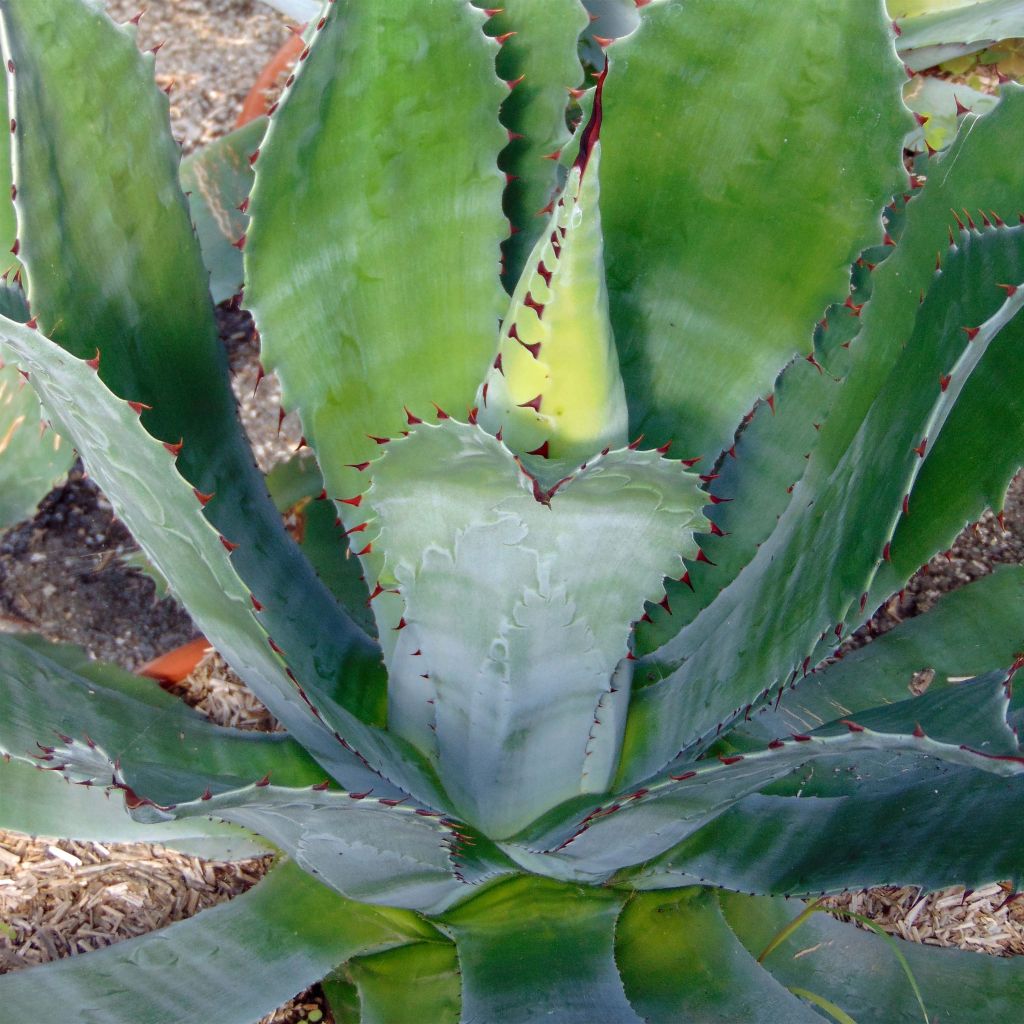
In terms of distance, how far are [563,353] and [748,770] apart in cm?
32

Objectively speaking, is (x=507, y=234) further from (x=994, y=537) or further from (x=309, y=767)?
(x=994, y=537)

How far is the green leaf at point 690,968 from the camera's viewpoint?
949 millimetres

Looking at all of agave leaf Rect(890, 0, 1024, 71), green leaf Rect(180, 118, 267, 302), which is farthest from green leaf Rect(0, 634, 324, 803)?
agave leaf Rect(890, 0, 1024, 71)

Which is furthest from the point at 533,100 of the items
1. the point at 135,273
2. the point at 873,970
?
the point at 873,970

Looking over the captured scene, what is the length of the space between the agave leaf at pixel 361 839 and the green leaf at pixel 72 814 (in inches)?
5.4

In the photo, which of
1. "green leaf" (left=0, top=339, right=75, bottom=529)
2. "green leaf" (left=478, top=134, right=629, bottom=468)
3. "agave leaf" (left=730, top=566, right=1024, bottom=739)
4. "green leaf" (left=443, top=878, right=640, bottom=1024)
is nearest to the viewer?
"green leaf" (left=478, top=134, right=629, bottom=468)

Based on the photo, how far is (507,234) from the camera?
1007mm

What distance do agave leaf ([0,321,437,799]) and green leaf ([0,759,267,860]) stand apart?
181 mm

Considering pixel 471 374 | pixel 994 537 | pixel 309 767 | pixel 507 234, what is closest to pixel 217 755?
pixel 309 767

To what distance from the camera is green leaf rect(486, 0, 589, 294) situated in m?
1.05

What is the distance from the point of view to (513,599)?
80 centimetres

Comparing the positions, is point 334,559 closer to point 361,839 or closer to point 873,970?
point 361,839

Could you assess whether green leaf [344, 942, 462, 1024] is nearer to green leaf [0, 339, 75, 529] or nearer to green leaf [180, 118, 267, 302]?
green leaf [0, 339, 75, 529]

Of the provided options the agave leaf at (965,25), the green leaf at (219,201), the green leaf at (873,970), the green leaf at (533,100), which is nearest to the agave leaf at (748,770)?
the green leaf at (873,970)
